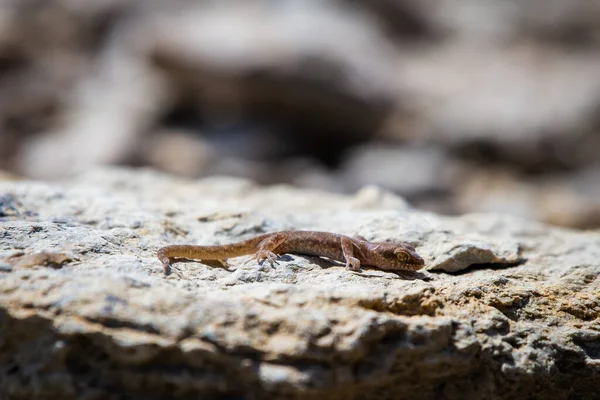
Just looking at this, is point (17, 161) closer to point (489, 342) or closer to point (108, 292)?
point (108, 292)

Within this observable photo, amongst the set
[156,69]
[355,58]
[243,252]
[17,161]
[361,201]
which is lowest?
[17,161]

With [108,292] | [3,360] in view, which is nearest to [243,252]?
[108,292]

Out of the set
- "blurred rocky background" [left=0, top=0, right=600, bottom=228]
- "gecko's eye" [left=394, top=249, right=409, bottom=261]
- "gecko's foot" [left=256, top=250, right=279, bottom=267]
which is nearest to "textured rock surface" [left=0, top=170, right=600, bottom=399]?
"gecko's foot" [left=256, top=250, right=279, bottom=267]

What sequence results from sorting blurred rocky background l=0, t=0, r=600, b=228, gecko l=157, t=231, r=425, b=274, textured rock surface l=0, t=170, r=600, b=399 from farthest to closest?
blurred rocky background l=0, t=0, r=600, b=228
gecko l=157, t=231, r=425, b=274
textured rock surface l=0, t=170, r=600, b=399

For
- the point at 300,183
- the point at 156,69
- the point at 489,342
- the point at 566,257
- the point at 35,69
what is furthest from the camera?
the point at 35,69

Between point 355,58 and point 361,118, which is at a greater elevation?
point 355,58

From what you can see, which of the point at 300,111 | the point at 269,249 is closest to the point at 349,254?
the point at 269,249

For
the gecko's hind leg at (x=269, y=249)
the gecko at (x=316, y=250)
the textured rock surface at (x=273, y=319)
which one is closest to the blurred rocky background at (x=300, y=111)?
the gecko at (x=316, y=250)

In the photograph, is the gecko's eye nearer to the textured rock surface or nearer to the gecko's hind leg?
the textured rock surface
